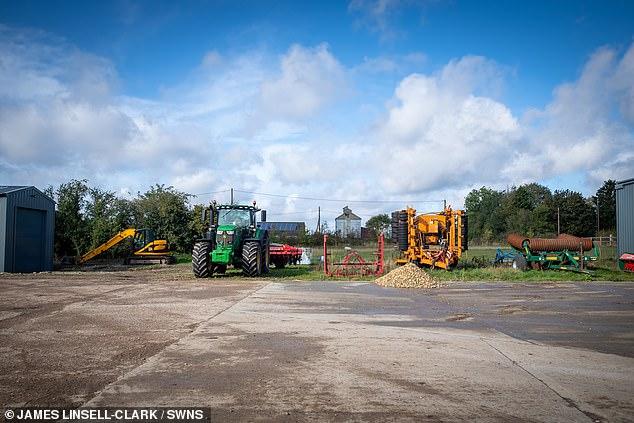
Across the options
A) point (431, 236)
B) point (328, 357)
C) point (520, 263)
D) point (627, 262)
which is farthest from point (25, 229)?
point (627, 262)

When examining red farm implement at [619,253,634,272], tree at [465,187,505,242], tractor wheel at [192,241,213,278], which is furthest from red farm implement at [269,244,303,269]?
tree at [465,187,505,242]

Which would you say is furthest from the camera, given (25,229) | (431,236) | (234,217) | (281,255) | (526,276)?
(281,255)

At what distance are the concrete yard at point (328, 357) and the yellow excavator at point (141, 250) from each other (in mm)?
18862

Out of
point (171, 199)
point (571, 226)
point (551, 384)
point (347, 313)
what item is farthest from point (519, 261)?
point (571, 226)

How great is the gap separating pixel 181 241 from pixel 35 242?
48.2ft

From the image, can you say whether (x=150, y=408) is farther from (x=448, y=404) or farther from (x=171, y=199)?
(x=171, y=199)

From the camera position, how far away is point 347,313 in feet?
33.2

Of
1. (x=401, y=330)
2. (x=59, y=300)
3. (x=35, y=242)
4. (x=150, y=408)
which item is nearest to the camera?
(x=150, y=408)

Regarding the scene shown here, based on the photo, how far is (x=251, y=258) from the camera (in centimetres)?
1884

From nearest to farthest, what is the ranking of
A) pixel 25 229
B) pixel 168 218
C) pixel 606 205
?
1. pixel 25 229
2. pixel 168 218
3. pixel 606 205

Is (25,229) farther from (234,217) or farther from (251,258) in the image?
(251,258)

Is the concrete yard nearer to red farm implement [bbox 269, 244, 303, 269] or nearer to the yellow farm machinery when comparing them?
the yellow farm machinery

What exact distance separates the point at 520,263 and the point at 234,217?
13.6 meters

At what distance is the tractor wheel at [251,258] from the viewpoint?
18844 millimetres
